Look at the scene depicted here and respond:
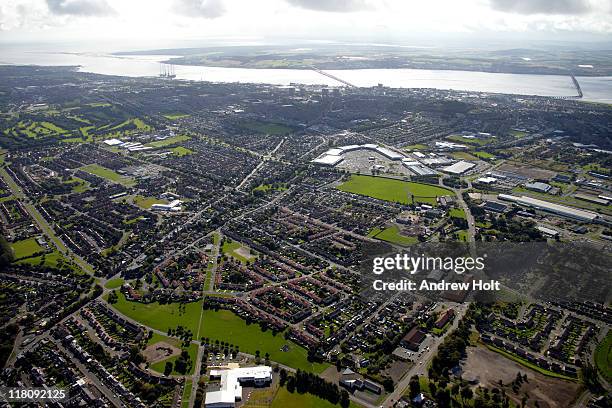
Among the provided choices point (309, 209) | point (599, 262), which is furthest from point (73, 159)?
point (599, 262)

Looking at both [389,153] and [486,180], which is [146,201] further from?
[486,180]

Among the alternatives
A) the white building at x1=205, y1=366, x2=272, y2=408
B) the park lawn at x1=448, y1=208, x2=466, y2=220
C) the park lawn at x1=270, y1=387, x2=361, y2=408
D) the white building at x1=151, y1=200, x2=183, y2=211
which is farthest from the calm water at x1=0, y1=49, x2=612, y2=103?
the white building at x1=205, y1=366, x2=272, y2=408

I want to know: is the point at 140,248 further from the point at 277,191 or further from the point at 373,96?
the point at 373,96

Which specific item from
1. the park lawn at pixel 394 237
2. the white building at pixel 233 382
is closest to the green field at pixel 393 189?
the park lawn at pixel 394 237

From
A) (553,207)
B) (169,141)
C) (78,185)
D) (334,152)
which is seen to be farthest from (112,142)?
(553,207)

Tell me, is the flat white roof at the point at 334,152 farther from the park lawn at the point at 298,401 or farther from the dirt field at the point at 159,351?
the park lawn at the point at 298,401

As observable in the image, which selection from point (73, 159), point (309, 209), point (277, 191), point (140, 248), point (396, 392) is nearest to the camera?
point (396, 392)

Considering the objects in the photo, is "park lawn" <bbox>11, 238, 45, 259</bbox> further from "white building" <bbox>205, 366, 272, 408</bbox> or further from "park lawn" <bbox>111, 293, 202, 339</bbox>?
"white building" <bbox>205, 366, 272, 408</bbox>
